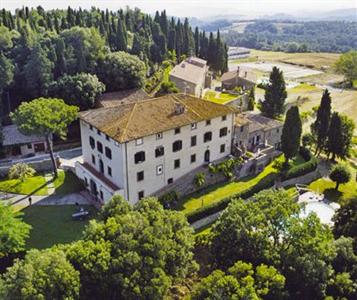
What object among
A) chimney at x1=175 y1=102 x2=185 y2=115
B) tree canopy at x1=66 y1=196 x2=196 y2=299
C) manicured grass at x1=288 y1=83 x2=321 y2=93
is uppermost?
chimney at x1=175 y1=102 x2=185 y2=115

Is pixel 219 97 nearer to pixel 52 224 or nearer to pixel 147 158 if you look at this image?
pixel 147 158

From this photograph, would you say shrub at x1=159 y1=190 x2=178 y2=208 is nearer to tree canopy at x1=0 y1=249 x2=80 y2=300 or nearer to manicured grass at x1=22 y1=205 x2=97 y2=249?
manicured grass at x1=22 y1=205 x2=97 y2=249

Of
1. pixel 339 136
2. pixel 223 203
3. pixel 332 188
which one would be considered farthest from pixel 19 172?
pixel 339 136

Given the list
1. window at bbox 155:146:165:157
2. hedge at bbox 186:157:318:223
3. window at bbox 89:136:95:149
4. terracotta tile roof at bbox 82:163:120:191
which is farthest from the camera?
window at bbox 89:136:95:149

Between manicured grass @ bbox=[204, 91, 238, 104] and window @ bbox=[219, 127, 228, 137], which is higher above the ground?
window @ bbox=[219, 127, 228, 137]

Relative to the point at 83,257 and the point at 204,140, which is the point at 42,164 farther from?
the point at 83,257

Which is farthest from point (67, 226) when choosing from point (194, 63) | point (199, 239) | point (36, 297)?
point (194, 63)

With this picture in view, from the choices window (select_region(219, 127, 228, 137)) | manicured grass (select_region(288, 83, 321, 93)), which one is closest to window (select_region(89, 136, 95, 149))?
window (select_region(219, 127, 228, 137))

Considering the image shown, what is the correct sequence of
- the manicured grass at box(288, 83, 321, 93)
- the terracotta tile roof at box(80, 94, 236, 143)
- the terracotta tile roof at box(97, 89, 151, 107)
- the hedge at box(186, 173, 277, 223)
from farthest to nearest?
the manicured grass at box(288, 83, 321, 93) → the terracotta tile roof at box(97, 89, 151, 107) → the terracotta tile roof at box(80, 94, 236, 143) → the hedge at box(186, 173, 277, 223)
